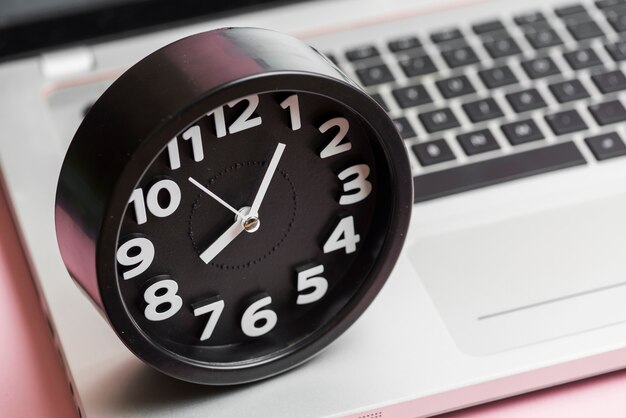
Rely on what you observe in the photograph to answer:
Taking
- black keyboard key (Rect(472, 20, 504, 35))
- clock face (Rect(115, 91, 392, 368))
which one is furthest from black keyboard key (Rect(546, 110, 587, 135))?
clock face (Rect(115, 91, 392, 368))

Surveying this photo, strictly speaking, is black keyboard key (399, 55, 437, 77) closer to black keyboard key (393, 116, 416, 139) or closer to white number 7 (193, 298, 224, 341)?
black keyboard key (393, 116, 416, 139)

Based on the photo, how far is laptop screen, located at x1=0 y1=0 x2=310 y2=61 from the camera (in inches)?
28.0

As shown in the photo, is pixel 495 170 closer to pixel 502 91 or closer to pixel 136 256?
pixel 502 91

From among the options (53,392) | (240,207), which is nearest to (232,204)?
(240,207)

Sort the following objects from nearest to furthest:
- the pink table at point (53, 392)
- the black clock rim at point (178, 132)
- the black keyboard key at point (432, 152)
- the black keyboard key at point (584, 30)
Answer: the black clock rim at point (178, 132)
the pink table at point (53, 392)
the black keyboard key at point (432, 152)
the black keyboard key at point (584, 30)

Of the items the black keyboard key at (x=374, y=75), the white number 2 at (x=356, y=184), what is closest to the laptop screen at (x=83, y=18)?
the black keyboard key at (x=374, y=75)

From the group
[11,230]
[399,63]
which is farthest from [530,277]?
[11,230]

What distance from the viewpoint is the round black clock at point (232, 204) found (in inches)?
16.5

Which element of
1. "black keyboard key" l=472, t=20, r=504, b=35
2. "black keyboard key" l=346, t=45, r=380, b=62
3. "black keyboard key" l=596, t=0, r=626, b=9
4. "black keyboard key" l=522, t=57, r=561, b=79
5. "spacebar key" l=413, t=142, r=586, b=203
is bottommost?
"spacebar key" l=413, t=142, r=586, b=203

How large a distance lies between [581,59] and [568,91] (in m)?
0.04

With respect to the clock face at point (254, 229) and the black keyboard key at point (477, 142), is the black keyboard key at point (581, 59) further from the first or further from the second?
the clock face at point (254, 229)

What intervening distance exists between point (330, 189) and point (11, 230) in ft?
0.86

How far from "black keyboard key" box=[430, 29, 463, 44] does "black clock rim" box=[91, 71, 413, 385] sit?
290mm

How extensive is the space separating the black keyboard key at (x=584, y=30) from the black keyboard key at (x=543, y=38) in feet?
0.04
